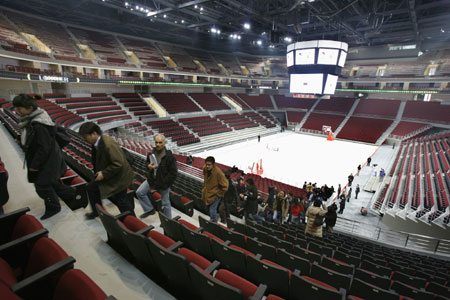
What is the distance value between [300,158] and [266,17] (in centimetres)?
1280

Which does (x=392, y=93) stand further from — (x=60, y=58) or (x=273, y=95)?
(x=60, y=58)

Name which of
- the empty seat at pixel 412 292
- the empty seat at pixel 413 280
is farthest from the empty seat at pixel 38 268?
the empty seat at pixel 413 280

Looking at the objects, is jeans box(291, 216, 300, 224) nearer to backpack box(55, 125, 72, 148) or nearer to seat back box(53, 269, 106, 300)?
backpack box(55, 125, 72, 148)

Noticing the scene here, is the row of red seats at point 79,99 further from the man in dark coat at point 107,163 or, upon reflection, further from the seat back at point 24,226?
the seat back at point 24,226

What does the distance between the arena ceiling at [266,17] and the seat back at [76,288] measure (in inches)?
717

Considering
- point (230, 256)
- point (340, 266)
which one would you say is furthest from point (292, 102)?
point (230, 256)

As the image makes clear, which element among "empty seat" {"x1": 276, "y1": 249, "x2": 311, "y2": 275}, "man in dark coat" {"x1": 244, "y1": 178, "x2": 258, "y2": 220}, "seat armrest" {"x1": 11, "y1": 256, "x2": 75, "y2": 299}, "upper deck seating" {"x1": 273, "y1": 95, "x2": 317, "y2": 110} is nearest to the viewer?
"seat armrest" {"x1": 11, "y1": 256, "x2": 75, "y2": 299}

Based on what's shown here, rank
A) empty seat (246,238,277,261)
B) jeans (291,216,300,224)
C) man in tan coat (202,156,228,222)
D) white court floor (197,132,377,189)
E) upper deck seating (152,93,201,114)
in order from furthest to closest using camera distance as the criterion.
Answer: upper deck seating (152,93,201,114), white court floor (197,132,377,189), jeans (291,216,300,224), man in tan coat (202,156,228,222), empty seat (246,238,277,261)

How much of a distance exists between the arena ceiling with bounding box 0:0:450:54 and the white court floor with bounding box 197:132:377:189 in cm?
1089

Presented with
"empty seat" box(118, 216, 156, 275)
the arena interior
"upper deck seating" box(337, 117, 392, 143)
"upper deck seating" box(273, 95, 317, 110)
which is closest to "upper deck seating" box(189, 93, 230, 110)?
the arena interior

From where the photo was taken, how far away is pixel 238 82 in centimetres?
3881

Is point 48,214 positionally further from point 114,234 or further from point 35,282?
point 35,282

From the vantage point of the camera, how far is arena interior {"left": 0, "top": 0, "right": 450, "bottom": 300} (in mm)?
2312

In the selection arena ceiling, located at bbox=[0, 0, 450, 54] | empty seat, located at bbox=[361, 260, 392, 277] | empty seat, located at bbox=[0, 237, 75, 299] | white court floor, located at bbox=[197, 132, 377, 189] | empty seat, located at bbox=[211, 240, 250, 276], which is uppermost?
arena ceiling, located at bbox=[0, 0, 450, 54]
